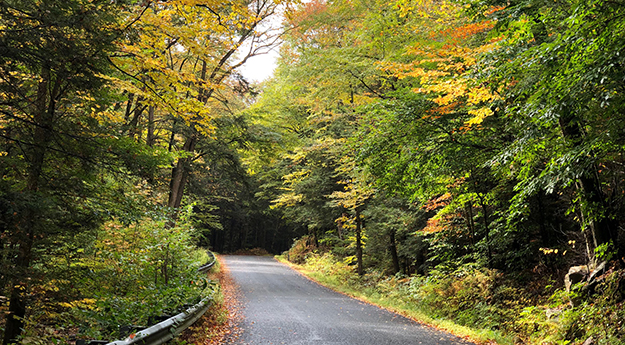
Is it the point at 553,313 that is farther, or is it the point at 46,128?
the point at 553,313

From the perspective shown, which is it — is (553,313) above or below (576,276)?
below

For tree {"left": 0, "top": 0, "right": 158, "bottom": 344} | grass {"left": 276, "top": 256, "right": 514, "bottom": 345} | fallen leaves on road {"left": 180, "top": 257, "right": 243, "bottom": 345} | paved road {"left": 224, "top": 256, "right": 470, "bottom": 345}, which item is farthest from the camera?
grass {"left": 276, "top": 256, "right": 514, "bottom": 345}

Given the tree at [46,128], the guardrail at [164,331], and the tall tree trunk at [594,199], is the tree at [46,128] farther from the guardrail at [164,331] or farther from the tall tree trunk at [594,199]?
the tall tree trunk at [594,199]

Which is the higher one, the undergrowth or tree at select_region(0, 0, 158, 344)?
tree at select_region(0, 0, 158, 344)

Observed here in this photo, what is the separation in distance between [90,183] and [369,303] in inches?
412

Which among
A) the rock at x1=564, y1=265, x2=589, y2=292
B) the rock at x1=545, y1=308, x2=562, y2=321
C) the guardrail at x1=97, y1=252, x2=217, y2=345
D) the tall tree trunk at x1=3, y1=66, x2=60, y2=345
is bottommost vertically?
the rock at x1=545, y1=308, x2=562, y2=321

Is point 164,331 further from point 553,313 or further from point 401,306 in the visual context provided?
point 401,306

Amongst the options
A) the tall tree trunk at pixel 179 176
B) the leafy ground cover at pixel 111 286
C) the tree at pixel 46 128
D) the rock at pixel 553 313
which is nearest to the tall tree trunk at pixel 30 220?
the tree at pixel 46 128

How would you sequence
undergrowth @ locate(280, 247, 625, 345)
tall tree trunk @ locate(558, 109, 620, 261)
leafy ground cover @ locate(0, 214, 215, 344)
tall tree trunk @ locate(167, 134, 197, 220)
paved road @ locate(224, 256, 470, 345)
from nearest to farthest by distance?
leafy ground cover @ locate(0, 214, 215, 344), undergrowth @ locate(280, 247, 625, 345), tall tree trunk @ locate(558, 109, 620, 261), paved road @ locate(224, 256, 470, 345), tall tree trunk @ locate(167, 134, 197, 220)

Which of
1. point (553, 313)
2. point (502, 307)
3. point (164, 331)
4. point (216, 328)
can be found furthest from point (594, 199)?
point (164, 331)

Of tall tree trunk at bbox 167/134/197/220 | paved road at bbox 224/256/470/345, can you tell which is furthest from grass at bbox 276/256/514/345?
tall tree trunk at bbox 167/134/197/220

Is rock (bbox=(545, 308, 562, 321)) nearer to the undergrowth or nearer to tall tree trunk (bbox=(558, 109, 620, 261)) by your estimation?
the undergrowth

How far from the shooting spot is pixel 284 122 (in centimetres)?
2533

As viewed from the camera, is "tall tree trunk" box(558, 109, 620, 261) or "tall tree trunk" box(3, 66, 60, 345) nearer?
"tall tree trunk" box(3, 66, 60, 345)
